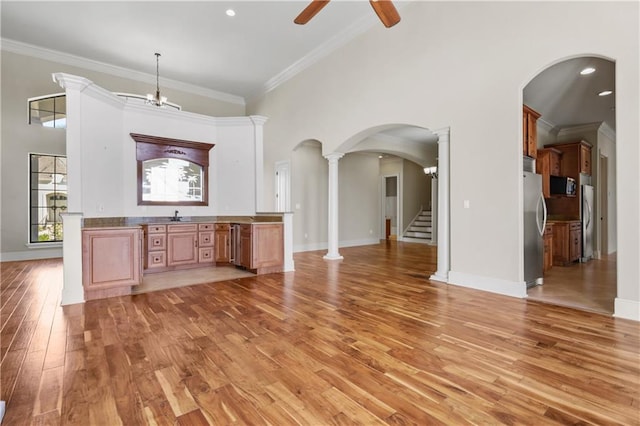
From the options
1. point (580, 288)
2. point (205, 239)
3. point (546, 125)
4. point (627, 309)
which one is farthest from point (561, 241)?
point (205, 239)

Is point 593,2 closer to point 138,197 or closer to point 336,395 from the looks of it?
point 336,395

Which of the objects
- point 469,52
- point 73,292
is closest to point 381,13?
point 469,52

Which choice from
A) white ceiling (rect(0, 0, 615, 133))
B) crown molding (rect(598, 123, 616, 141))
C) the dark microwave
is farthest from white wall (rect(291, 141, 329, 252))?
crown molding (rect(598, 123, 616, 141))

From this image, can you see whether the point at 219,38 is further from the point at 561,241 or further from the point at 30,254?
the point at 561,241

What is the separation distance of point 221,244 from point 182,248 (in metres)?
0.66

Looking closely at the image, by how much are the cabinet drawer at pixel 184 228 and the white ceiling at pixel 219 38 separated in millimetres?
3553

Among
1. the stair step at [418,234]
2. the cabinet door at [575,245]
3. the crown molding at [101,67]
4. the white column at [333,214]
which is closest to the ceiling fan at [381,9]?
the white column at [333,214]

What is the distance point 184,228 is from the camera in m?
5.28

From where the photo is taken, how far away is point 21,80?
20.8ft

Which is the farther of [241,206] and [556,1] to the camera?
[241,206]

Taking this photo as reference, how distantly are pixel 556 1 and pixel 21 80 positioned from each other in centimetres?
919

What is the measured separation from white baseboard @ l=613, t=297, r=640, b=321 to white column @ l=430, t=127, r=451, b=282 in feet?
5.84

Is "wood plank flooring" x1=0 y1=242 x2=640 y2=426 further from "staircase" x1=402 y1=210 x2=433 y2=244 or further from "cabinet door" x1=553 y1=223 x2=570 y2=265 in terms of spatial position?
"staircase" x1=402 y1=210 x2=433 y2=244

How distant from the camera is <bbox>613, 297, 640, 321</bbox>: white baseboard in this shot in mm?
2908
